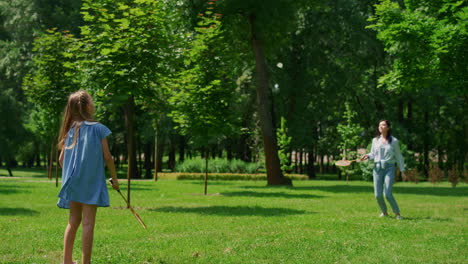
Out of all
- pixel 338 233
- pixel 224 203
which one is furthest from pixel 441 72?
pixel 338 233

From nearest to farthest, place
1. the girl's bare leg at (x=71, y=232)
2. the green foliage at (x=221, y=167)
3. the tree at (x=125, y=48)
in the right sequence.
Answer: the girl's bare leg at (x=71, y=232)
the tree at (x=125, y=48)
the green foliage at (x=221, y=167)

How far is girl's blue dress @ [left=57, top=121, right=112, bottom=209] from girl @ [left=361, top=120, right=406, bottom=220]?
284 inches

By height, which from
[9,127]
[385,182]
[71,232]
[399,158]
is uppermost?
[9,127]

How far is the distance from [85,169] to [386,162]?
25.6 ft

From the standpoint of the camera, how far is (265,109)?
25.8m

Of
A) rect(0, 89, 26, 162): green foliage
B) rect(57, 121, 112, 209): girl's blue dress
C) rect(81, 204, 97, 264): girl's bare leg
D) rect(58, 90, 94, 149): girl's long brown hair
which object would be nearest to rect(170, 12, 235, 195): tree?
rect(58, 90, 94, 149): girl's long brown hair

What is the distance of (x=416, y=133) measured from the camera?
148 ft

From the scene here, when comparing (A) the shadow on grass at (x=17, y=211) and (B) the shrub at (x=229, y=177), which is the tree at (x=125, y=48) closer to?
(A) the shadow on grass at (x=17, y=211)

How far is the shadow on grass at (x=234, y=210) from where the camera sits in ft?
43.3

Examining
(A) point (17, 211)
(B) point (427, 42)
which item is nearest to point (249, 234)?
(A) point (17, 211)

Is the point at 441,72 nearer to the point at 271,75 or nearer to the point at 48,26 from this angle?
the point at 271,75

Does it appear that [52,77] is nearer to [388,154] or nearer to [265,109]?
[265,109]

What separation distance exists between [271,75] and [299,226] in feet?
99.2

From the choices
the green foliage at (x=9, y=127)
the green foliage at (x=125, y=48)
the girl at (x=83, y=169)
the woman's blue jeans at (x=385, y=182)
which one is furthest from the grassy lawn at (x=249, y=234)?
the green foliage at (x=9, y=127)
